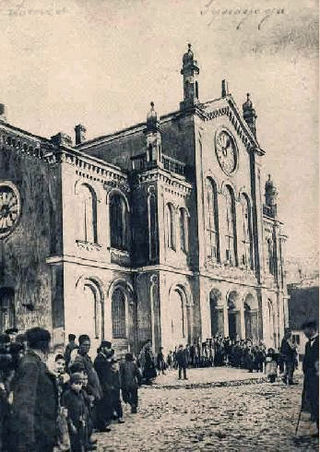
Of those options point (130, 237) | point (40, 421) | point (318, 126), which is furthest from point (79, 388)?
point (130, 237)

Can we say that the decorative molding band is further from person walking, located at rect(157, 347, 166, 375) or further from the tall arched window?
the tall arched window

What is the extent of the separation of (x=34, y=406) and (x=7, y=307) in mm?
8235

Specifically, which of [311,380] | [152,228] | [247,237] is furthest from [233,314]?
[311,380]

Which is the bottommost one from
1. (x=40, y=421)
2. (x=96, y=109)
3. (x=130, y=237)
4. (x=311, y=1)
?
(x=40, y=421)

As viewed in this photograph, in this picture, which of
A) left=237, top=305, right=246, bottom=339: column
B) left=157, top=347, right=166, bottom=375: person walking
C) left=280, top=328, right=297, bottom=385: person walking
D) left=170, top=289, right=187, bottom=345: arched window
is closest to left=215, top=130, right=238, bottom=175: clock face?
left=170, top=289, right=187, bottom=345: arched window

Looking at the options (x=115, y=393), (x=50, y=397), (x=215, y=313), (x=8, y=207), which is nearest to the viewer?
(x=50, y=397)

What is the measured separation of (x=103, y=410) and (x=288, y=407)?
6.72 feet

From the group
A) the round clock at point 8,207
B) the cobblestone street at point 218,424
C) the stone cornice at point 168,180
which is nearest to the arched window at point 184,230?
the stone cornice at point 168,180

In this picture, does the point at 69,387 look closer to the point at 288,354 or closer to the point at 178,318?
the point at 288,354

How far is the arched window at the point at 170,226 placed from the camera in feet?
48.7

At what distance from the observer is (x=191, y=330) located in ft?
45.6

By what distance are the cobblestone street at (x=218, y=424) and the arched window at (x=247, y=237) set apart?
5055 mm

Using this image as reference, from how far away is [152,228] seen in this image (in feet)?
48.4

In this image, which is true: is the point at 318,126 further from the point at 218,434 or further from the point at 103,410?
the point at 103,410
